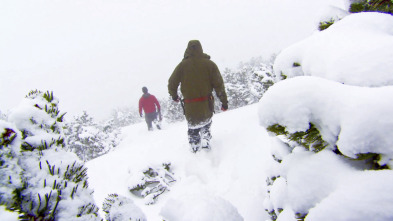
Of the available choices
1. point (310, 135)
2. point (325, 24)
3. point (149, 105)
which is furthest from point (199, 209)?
point (149, 105)

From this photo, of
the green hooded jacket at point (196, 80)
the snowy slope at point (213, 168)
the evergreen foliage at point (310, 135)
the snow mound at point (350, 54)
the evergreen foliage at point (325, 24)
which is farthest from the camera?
the green hooded jacket at point (196, 80)

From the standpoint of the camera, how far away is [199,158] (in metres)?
4.55

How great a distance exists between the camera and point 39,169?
0.94m

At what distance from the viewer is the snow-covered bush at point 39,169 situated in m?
0.83

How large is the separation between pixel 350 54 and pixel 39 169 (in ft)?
6.34

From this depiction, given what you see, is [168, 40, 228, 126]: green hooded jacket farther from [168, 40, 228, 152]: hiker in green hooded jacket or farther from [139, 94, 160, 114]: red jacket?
[139, 94, 160, 114]: red jacket

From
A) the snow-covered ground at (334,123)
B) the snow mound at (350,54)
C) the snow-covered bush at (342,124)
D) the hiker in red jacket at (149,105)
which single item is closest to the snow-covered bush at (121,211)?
the snow-covered ground at (334,123)

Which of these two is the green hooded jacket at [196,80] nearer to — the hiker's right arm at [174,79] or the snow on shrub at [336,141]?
the hiker's right arm at [174,79]

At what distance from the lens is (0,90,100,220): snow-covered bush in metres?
0.83

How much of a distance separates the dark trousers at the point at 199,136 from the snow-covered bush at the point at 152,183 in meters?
0.90

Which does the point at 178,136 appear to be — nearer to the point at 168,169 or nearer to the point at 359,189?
the point at 168,169

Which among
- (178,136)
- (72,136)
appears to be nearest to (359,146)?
(178,136)

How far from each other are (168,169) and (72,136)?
55.7 ft

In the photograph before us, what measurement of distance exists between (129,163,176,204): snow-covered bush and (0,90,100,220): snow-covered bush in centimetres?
287
